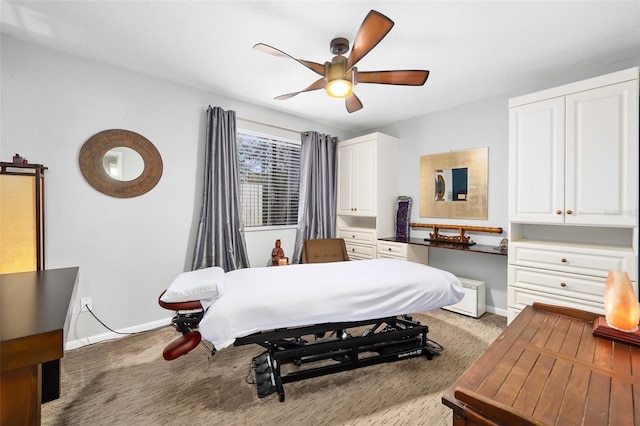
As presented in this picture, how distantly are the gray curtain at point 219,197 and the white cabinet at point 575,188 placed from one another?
3063 mm

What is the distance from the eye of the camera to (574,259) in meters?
2.45

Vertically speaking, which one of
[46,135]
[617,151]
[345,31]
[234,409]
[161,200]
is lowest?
[234,409]

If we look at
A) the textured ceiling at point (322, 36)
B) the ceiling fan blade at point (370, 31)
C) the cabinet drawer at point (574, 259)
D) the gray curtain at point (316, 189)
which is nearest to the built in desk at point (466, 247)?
the cabinet drawer at point (574, 259)

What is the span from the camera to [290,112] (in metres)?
3.96

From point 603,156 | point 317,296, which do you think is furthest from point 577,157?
point 317,296

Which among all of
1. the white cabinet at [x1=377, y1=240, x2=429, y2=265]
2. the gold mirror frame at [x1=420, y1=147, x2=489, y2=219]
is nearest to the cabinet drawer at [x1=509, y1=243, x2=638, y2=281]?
the gold mirror frame at [x1=420, y1=147, x2=489, y2=219]

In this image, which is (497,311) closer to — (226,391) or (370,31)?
(226,391)

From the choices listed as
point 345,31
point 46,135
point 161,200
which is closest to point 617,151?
point 345,31

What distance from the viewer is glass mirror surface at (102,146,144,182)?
2.69 metres

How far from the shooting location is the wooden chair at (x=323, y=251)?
382 centimetres

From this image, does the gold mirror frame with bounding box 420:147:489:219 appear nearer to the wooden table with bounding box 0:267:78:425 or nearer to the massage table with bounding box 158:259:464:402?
the massage table with bounding box 158:259:464:402

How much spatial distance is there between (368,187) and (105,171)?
3.18 m

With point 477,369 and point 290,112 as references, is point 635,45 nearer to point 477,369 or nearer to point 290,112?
point 477,369

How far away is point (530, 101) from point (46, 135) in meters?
4.43
